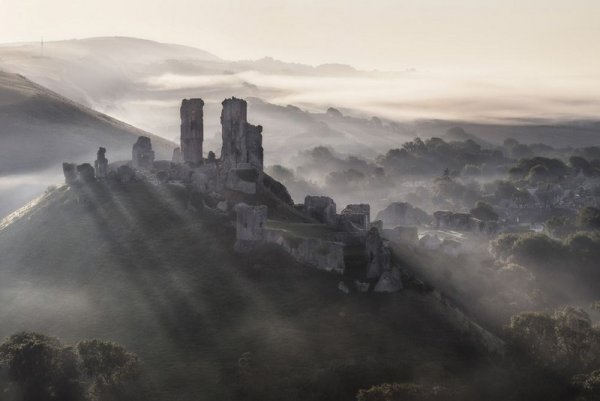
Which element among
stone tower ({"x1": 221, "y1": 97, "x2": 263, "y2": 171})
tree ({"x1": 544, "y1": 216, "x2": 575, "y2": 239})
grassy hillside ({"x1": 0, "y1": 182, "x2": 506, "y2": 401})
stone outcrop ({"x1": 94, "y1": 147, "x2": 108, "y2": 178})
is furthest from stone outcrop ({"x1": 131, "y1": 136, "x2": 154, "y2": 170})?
tree ({"x1": 544, "y1": 216, "x2": 575, "y2": 239})

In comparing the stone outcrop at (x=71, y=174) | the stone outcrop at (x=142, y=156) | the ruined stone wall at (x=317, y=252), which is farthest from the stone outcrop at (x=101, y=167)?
the ruined stone wall at (x=317, y=252)

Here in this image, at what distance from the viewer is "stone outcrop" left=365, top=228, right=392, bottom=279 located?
7962 centimetres

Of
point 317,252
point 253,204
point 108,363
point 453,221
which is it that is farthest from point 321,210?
point 453,221

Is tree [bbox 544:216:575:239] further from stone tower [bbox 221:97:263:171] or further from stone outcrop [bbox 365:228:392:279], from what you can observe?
stone outcrop [bbox 365:228:392:279]

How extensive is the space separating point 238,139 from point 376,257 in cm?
3877

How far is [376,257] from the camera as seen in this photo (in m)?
79.8

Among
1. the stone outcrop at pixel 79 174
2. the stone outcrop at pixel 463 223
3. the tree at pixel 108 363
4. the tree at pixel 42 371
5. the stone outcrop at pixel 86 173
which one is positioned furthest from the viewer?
the stone outcrop at pixel 463 223

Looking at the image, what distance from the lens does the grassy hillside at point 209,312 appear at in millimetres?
67188

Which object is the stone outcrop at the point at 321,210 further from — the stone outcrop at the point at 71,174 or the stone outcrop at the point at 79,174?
the stone outcrop at the point at 71,174

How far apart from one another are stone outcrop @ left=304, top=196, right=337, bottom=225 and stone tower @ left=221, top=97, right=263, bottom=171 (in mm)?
9457

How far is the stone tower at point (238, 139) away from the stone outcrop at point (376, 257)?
33.3m

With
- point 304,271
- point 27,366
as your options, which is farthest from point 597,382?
point 27,366

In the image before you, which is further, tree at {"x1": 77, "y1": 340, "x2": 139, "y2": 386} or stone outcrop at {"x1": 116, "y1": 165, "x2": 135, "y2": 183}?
stone outcrop at {"x1": 116, "y1": 165, "x2": 135, "y2": 183}

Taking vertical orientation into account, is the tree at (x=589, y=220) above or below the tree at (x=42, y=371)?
above
